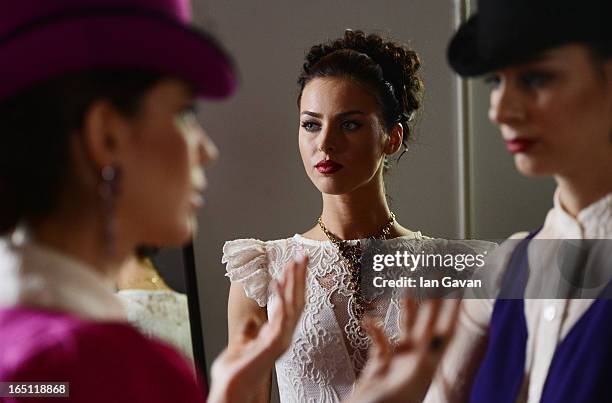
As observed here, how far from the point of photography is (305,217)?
1024 mm

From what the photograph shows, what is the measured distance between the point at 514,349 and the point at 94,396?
1.44ft

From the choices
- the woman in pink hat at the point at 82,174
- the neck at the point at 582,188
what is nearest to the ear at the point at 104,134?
the woman in pink hat at the point at 82,174

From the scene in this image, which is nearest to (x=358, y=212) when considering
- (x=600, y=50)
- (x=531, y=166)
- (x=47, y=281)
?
(x=531, y=166)

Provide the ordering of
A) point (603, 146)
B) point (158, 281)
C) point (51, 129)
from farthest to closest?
point (158, 281) → point (603, 146) → point (51, 129)

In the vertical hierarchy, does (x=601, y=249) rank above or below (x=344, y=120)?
below

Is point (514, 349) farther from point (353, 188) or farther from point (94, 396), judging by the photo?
point (94, 396)

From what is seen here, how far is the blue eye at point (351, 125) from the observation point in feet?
3.19

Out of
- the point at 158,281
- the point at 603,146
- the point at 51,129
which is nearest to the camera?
the point at 51,129

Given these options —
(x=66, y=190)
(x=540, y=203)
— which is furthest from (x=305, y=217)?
(x=66, y=190)

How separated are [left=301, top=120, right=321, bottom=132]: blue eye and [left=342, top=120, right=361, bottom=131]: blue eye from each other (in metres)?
0.03

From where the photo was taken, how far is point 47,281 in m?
0.63

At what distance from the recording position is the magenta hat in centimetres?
62

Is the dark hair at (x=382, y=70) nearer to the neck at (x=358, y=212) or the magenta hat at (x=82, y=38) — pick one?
the neck at (x=358, y=212)

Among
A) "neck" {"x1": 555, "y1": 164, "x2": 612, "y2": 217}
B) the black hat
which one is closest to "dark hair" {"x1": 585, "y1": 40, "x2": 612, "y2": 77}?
the black hat
